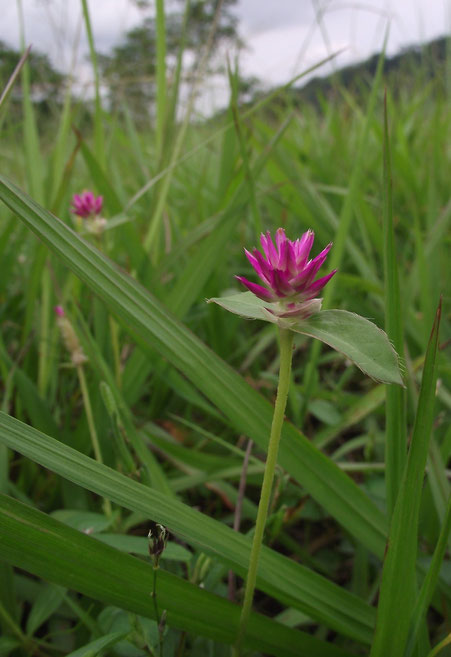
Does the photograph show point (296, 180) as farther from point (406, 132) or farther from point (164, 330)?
point (406, 132)

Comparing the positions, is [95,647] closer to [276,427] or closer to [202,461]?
[276,427]

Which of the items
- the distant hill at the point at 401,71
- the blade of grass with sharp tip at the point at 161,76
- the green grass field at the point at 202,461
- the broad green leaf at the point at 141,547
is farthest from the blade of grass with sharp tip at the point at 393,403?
the distant hill at the point at 401,71

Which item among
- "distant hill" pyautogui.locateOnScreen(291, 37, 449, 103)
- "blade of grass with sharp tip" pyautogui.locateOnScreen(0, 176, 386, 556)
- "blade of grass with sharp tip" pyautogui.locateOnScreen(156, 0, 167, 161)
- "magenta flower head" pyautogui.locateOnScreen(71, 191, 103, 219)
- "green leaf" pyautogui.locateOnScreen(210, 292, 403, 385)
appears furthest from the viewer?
"distant hill" pyautogui.locateOnScreen(291, 37, 449, 103)

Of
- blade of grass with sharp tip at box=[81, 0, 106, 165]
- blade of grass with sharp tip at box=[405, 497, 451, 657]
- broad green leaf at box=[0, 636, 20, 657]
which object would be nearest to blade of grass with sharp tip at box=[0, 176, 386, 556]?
blade of grass with sharp tip at box=[405, 497, 451, 657]

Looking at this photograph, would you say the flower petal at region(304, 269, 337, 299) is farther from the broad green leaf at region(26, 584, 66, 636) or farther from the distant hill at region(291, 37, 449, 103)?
the distant hill at region(291, 37, 449, 103)

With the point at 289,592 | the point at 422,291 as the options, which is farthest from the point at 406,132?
the point at 289,592

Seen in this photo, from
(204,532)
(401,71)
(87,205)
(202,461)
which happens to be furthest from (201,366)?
(401,71)
